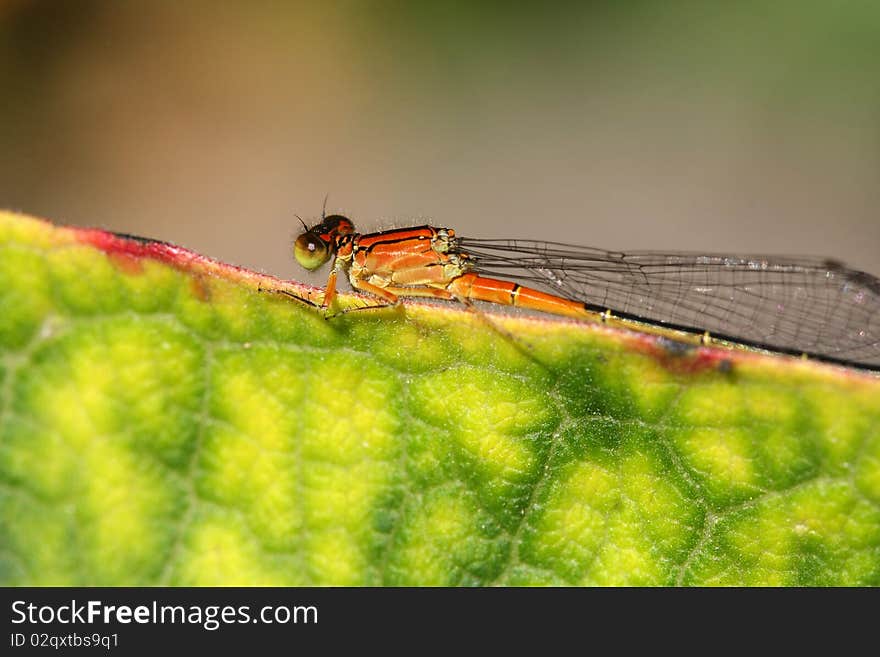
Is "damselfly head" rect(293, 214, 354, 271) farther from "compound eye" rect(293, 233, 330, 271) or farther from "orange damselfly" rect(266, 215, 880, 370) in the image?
"orange damselfly" rect(266, 215, 880, 370)

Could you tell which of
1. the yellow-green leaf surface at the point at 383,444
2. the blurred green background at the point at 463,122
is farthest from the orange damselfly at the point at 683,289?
the blurred green background at the point at 463,122

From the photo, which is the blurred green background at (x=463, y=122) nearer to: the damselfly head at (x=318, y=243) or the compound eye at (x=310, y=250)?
the damselfly head at (x=318, y=243)

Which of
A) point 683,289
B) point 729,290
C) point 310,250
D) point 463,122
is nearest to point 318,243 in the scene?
point 310,250

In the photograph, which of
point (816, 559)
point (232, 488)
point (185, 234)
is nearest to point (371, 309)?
point (232, 488)

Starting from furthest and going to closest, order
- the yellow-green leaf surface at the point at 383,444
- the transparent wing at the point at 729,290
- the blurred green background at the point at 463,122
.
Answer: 1. the blurred green background at the point at 463,122
2. the transparent wing at the point at 729,290
3. the yellow-green leaf surface at the point at 383,444

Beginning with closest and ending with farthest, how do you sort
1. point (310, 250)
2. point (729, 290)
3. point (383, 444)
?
point (383, 444), point (310, 250), point (729, 290)

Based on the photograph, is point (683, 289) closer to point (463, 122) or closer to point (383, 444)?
point (383, 444)
